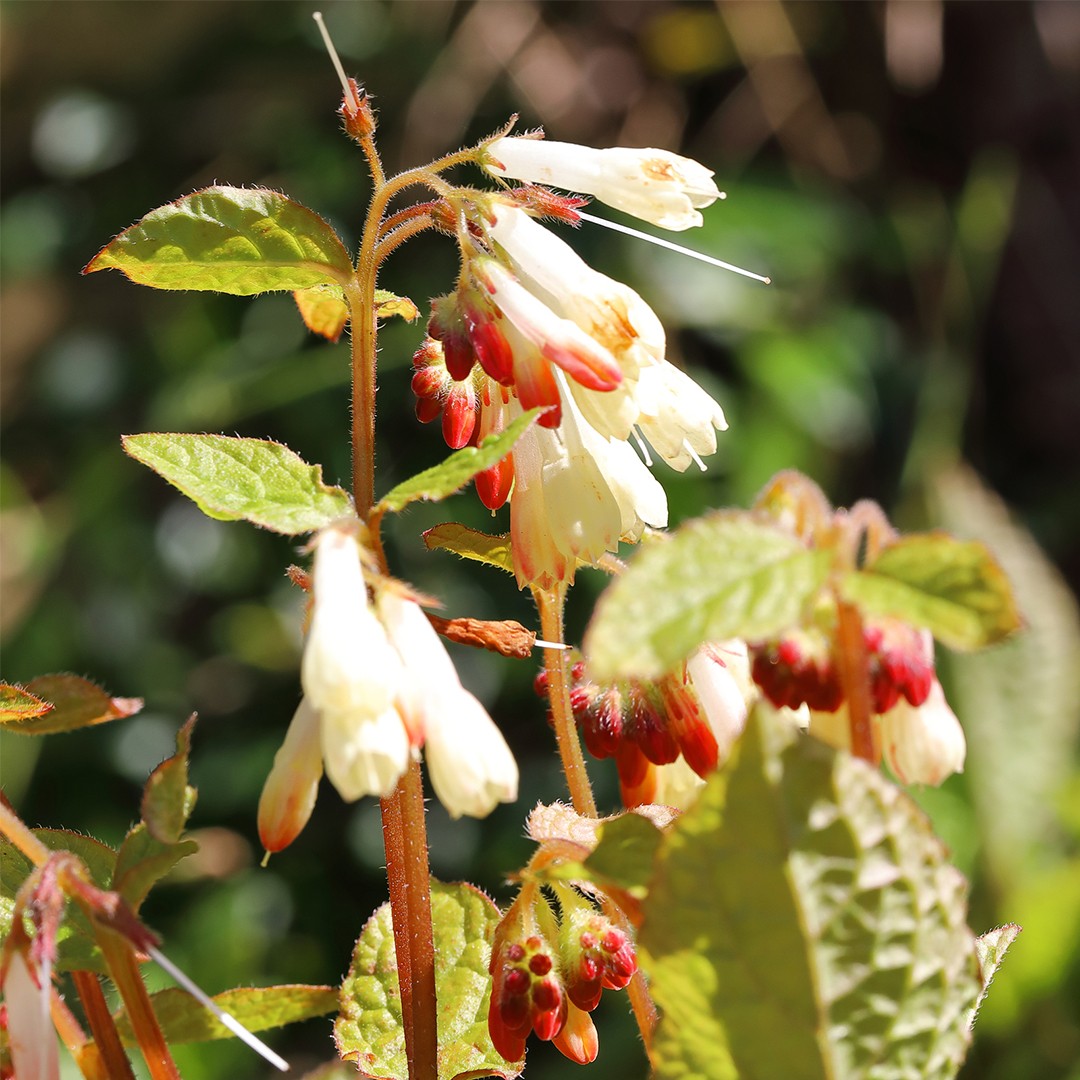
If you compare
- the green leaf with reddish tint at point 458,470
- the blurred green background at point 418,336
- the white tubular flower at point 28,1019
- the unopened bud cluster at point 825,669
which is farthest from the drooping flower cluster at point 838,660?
the blurred green background at point 418,336

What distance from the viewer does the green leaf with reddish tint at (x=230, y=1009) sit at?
754mm

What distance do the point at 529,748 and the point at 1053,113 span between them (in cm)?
234

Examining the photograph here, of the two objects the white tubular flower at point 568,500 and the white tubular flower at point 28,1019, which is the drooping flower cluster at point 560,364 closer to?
the white tubular flower at point 568,500

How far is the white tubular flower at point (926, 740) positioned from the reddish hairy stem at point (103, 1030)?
14.3 inches

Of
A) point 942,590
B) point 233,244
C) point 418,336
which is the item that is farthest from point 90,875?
point 418,336

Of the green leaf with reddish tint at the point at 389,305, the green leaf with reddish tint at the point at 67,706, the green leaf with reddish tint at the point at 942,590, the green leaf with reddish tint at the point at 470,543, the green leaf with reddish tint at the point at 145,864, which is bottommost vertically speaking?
the green leaf with reddish tint at the point at 145,864

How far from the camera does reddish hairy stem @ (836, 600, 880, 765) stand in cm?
53

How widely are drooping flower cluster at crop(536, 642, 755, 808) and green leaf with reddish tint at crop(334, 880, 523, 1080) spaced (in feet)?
0.44

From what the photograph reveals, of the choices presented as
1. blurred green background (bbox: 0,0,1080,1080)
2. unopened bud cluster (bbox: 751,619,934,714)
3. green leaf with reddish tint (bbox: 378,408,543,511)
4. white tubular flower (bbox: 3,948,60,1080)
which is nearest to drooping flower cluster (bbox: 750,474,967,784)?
unopened bud cluster (bbox: 751,619,934,714)

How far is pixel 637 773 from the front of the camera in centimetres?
73

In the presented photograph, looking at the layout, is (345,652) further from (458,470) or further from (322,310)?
(322,310)

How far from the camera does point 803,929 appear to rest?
0.53 metres

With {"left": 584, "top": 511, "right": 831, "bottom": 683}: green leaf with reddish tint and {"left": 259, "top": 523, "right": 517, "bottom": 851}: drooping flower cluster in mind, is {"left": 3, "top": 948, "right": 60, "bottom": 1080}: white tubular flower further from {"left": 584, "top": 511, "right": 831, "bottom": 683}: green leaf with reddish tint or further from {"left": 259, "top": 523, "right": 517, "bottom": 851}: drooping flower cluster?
{"left": 584, "top": 511, "right": 831, "bottom": 683}: green leaf with reddish tint

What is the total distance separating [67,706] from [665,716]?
0.30 m
